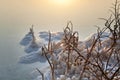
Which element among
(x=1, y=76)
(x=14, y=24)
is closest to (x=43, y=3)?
(x=14, y=24)

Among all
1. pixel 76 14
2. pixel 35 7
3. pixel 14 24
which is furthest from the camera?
pixel 35 7

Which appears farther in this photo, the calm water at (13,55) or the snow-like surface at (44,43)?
the calm water at (13,55)

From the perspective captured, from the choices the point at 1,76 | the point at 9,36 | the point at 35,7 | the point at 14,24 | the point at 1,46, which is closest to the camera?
the point at 1,76

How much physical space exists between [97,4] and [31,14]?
1266 mm

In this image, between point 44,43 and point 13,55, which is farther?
point 44,43

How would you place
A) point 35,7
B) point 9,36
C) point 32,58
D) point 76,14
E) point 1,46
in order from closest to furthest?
point 32,58
point 1,46
point 9,36
point 76,14
point 35,7

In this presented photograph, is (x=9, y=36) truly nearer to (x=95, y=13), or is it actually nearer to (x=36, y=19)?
(x=36, y=19)

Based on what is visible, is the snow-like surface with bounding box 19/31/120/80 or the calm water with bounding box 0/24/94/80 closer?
the snow-like surface with bounding box 19/31/120/80

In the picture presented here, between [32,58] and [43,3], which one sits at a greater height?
[43,3]

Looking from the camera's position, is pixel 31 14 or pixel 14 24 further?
pixel 31 14

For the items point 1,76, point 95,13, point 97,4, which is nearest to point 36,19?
point 95,13

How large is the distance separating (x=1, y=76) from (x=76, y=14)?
232cm

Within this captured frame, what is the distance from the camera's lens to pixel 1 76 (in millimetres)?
2814

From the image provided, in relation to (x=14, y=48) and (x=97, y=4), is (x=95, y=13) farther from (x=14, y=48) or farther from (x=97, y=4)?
(x=14, y=48)
